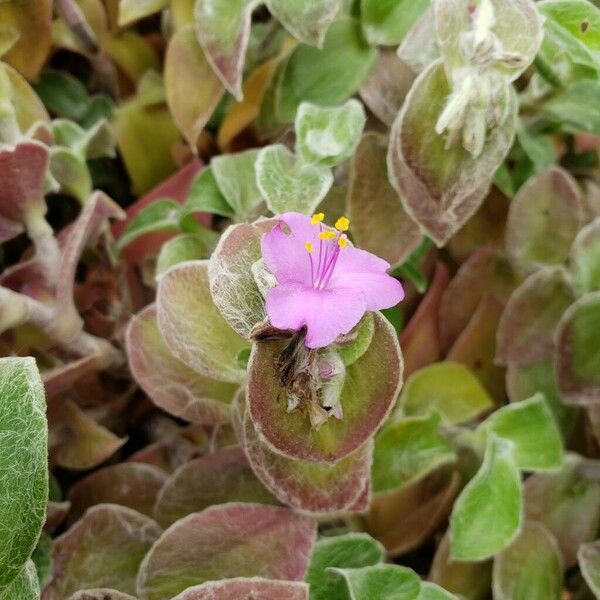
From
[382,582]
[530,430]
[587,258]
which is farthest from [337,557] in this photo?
[587,258]

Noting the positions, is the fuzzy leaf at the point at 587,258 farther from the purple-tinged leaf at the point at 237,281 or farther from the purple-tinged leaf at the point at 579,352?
the purple-tinged leaf at the point at 237,281

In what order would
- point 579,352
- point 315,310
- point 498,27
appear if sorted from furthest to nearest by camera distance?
point 579,352
point 498,27
point 315,310

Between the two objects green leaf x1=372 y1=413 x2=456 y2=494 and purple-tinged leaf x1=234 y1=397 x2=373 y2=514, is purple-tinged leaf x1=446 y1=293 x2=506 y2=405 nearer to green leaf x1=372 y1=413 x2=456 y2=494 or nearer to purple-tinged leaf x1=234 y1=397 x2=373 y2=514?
green leaf x1=372 y1=413 x2=456 y2=494

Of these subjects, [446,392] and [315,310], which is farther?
[446,392]

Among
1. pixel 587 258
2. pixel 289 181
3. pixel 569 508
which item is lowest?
pixel 569 508

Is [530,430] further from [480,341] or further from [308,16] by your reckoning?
[308,16]

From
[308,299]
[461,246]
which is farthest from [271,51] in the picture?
[308,299]
